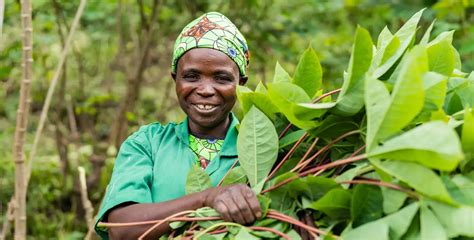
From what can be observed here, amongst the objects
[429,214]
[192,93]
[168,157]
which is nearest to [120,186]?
[168,157]

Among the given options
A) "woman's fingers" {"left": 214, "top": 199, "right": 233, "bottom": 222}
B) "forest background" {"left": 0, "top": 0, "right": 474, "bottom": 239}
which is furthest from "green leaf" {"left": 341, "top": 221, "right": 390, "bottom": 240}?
"forest background" {"left": 0, "top": 0, "right": 474, "bottom": 239}

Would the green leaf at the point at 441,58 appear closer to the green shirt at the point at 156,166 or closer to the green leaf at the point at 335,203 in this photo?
the green leaf at the point at 335,203

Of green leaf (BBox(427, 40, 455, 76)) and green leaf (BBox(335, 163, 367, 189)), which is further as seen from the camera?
green leaf (BBox(427, 40, 455, 76))

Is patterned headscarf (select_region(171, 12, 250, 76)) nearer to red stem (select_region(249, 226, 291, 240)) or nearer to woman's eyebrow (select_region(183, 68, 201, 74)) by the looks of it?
woman's eyebrow (select_region(183, 68, 201, 74))

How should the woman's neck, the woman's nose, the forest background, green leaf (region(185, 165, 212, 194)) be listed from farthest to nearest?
the forest background < the woman's neck < the woman's nose < green leaf (region(185, 165, 212, 194))

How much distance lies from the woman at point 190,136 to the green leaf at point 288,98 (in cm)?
39

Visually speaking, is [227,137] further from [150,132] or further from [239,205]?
[239,205]

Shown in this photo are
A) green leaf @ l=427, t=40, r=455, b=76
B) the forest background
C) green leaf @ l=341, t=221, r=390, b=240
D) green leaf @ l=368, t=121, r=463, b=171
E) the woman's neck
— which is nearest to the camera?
green leaf @ l=368, t=121, r=463, b=171

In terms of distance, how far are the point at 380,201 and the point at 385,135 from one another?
5.6 inches

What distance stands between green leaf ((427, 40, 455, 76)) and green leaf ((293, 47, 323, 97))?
228 mm

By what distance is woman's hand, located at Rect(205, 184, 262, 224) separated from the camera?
1.25m

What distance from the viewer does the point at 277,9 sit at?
452 centimetres

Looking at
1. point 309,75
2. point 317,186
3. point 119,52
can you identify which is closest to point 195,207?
point 317,186

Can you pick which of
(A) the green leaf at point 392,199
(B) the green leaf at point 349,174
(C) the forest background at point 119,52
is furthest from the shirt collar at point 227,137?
(C) the forest background at point 119,52
